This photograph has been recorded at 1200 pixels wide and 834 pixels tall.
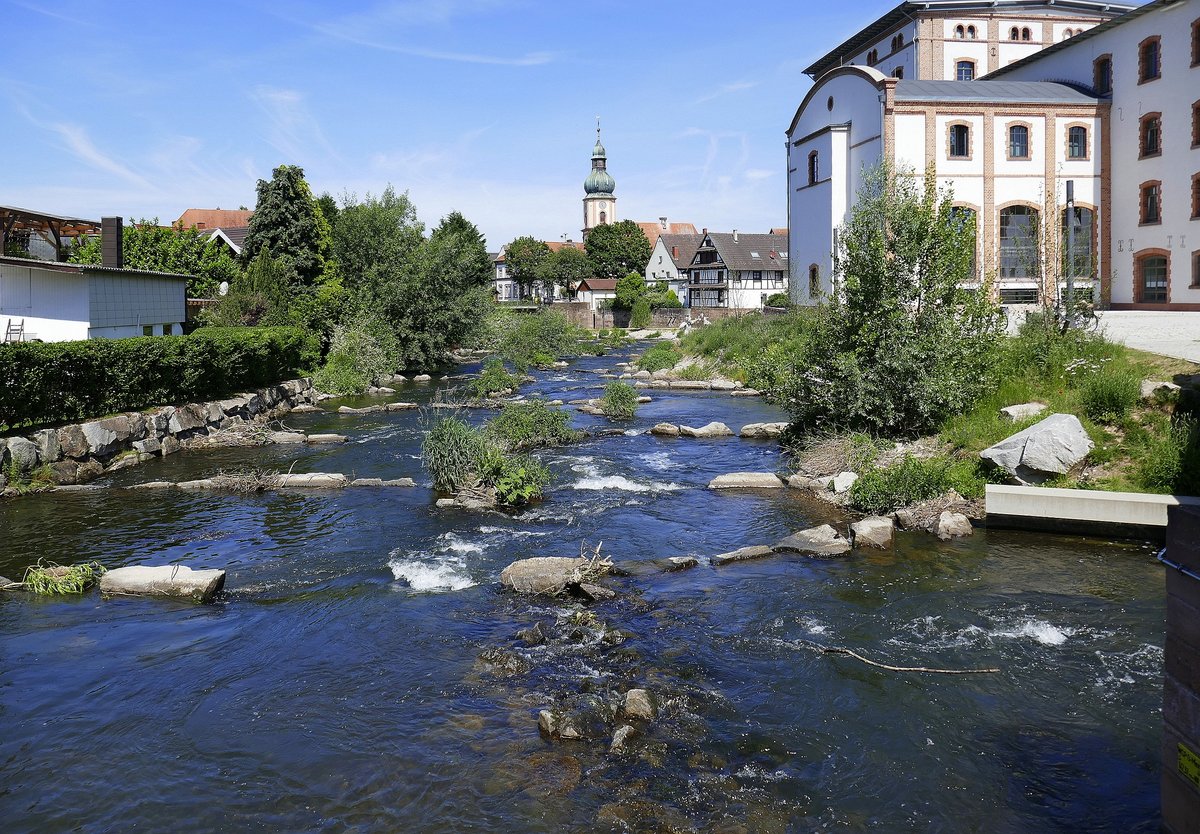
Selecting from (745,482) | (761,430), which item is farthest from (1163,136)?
(745,482)

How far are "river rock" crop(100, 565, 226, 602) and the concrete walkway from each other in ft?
64.4

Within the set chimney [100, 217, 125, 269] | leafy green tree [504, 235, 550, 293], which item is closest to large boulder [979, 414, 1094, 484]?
chimney [100, 217, 125, 269]

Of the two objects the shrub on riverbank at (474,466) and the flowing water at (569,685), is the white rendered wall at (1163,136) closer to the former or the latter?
the flowing water at (569,685)

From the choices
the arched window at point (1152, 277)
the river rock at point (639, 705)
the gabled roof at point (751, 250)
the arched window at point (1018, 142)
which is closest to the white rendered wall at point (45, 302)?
the river rock at point (639, 705)

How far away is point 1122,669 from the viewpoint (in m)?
9.59

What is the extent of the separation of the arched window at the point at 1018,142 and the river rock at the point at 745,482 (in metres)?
27.6

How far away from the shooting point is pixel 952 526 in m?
14.7

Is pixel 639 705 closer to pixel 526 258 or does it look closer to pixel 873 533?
pixel 873 533

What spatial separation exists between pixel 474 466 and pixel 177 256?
2813 centimetres

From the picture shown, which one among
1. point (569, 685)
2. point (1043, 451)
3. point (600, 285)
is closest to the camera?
point (569, 685)

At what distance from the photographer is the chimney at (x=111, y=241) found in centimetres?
2953

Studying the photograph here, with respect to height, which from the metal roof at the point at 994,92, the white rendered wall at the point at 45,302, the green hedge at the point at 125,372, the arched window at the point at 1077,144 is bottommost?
the green hedge at the point at 125,372

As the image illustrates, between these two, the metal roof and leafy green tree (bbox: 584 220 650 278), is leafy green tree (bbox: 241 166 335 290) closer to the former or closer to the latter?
the metal roof

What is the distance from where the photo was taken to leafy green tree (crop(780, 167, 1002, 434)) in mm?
19141
